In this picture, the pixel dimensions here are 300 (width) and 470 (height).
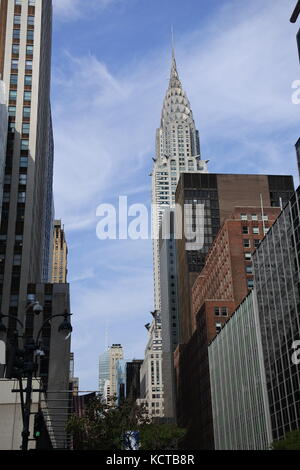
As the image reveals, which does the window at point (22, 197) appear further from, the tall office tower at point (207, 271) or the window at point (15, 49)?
the tall office tower at point (207, 271)

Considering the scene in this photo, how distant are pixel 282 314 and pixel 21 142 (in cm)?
8092

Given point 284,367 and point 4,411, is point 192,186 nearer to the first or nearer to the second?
point 284,367

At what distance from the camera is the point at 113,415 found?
177 feet

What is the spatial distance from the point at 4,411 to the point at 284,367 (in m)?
29.7

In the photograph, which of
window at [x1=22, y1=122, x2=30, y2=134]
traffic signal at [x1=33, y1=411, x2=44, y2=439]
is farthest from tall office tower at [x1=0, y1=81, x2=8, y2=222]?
traffic signal at [x1=33, y1=411, x2=44, y2=439]

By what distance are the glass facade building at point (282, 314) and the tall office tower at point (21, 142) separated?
62.1 metres

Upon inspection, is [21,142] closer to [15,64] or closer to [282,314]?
[15,64]

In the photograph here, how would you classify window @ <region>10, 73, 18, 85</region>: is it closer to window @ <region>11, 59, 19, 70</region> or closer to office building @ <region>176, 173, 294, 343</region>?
window @ <region>11, 59, 19, 70</region>

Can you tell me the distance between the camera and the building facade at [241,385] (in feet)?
229

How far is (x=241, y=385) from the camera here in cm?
7844

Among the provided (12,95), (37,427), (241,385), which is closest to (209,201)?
(12,95)

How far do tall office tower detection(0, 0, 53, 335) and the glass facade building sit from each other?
6211 cm
